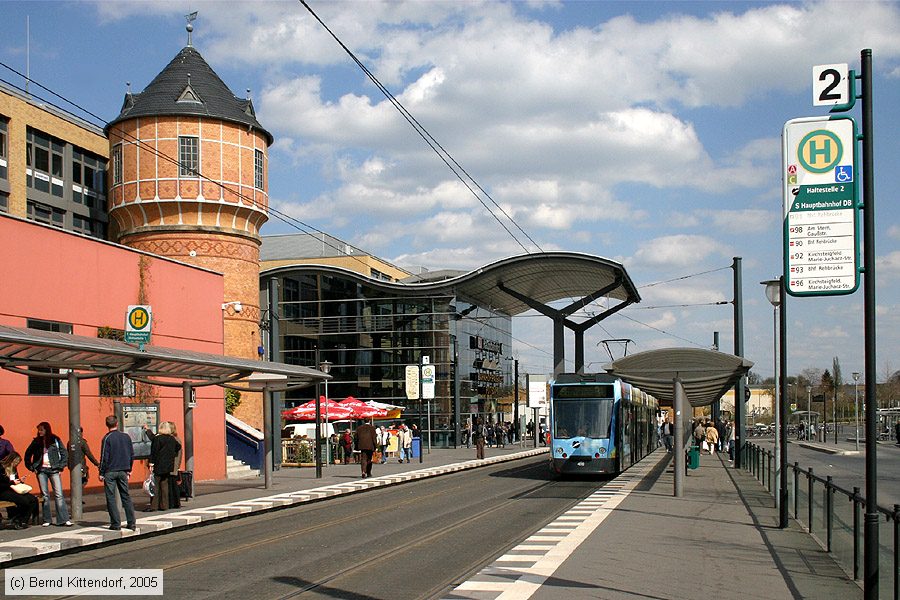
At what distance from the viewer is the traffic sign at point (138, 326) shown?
61.6ft

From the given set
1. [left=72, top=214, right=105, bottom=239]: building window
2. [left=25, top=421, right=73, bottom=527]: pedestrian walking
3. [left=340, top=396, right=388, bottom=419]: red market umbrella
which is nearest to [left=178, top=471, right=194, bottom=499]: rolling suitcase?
[left=25, top=421, right=73, bottom=527]: pedestrian walking

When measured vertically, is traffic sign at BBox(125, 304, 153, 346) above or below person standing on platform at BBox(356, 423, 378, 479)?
above

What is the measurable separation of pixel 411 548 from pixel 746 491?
45.3ft

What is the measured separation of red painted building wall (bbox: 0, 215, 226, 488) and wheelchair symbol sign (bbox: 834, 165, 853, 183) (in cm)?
1859

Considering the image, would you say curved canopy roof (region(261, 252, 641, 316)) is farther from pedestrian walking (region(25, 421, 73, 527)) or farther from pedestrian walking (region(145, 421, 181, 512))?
pedestrian walking (region(25, 421, 73, 527))

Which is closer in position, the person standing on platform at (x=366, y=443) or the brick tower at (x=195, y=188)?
the person standing on platform at (x=366, y=443)

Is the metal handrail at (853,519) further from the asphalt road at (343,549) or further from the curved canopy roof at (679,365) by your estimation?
the curved canopy roof at (679,365)

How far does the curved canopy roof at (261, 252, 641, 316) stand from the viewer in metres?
56.8

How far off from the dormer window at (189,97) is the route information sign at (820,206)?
39.0 meters

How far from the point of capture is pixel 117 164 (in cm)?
4562

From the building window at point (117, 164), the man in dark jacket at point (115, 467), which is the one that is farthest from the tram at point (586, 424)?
the building window at point (117, 164)

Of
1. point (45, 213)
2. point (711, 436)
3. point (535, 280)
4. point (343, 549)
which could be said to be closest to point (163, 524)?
point (343, 549)

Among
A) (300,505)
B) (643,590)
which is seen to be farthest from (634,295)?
(643,590)

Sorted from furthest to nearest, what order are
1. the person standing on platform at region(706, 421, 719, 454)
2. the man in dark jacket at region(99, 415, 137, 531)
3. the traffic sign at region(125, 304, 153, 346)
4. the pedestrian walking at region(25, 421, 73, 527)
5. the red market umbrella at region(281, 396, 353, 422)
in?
the person standing on platform at region(706, 421, 719, 454) → the red market umbrella at region(281, 396, 353, 422) → the traffic sign at region(125, 304, 153, 346) → the pedestrian walking at region(25, 421, 73, 527) → the man in dark jacket at region(99, 415, 137, 531)
